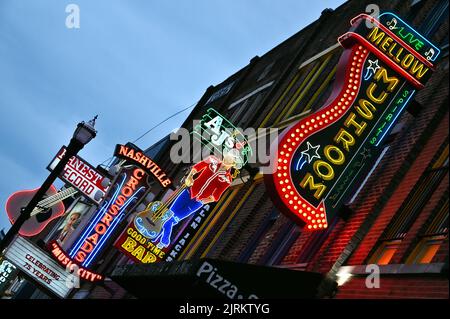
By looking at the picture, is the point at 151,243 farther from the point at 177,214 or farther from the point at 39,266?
the point at 39,266

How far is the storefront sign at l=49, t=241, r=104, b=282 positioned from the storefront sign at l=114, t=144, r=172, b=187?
384 cm

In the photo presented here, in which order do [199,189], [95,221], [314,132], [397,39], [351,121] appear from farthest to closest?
1. [95,221]
2. [199,189]
3. [397,39]
4. [351,121]
5. [314,132]

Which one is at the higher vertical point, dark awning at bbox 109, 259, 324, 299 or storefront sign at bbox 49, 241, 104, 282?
A: storefront sign at bbox 49, 241, 104, 282

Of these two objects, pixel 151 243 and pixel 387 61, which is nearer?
pixel 387 61

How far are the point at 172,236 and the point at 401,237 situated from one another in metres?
10.5

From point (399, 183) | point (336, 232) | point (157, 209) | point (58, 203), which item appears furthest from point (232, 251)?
point (58, 203)

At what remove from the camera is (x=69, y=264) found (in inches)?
957

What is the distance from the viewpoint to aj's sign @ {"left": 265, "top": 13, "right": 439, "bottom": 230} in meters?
13.4

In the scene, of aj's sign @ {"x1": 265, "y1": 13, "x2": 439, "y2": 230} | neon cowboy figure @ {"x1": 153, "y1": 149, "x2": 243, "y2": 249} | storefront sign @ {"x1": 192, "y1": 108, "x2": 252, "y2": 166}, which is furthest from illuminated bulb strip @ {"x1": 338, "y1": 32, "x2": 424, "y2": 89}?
neon cowboy figure @ {"x1": 153, "y1": 149, "x2": 243, "y2": 249}

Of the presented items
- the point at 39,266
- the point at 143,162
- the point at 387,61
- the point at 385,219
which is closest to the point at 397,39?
the point at 387,61

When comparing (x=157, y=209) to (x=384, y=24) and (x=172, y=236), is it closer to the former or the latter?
(x=172, y=236)

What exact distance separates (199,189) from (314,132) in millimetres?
7286

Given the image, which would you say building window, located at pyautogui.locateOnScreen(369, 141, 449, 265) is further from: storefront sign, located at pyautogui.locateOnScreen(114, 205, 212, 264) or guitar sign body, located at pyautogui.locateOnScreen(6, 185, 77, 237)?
guitar sign body, located at pyautogui.locateOnScreen(6, 185, 77, 237)

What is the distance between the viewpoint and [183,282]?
42.3 feet
